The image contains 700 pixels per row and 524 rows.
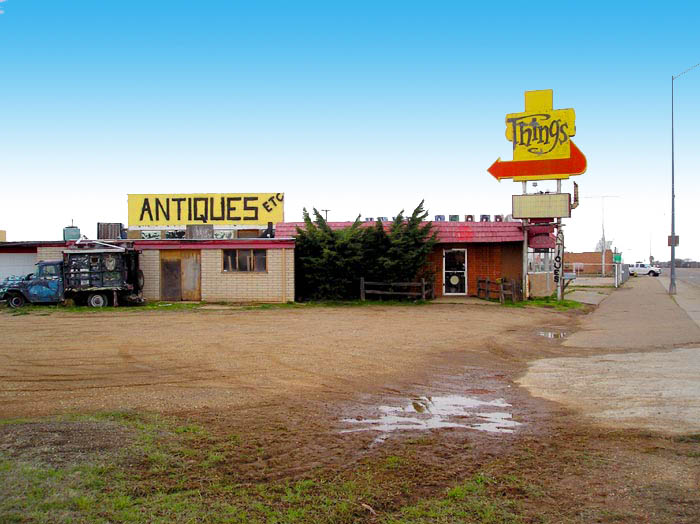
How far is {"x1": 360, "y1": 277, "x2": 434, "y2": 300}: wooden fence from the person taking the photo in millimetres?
26469

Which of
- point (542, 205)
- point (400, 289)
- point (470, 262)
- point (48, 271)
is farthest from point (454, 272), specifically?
point (48, 271)

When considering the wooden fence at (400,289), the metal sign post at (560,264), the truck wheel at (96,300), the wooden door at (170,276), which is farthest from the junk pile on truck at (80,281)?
the metal sign post at (560,264)

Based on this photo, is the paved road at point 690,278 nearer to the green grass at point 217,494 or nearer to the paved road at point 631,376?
the paved road at point 631,376

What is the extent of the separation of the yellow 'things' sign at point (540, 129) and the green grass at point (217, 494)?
24.1 metres

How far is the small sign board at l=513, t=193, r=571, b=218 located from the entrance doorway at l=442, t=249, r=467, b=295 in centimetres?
323

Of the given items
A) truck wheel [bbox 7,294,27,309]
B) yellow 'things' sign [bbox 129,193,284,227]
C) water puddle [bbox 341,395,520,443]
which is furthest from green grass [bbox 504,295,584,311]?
truck wheel [bbox 7,294,27,309]

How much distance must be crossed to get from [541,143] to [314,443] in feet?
79.1

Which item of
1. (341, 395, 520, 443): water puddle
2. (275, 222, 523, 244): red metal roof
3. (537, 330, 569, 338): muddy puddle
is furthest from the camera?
(275, 222, 523, 244): red metal roof

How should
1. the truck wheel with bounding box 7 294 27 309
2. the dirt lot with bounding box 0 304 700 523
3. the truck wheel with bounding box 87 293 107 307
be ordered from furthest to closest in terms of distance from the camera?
the truck wheel with bounding box 87 293 107 307, the truck wheel with bounding box 7 294 27 309, the dirt lot with bounding box 0 304 700 523

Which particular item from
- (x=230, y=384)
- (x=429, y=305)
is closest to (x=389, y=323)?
(x=429, y=305)

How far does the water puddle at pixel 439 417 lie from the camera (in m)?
7.49

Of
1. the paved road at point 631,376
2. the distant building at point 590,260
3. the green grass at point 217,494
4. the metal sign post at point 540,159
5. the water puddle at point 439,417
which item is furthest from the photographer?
the distant building at point 590,260

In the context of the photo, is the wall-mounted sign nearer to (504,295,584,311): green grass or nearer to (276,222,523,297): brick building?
(276,222,523,297): brick building

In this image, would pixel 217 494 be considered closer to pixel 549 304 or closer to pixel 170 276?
pixel 170 276
